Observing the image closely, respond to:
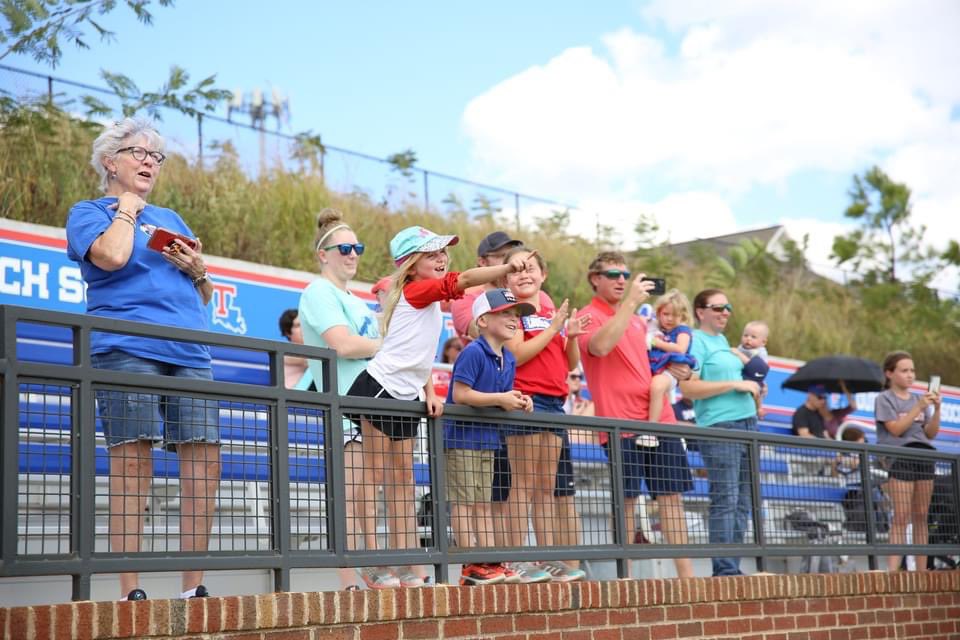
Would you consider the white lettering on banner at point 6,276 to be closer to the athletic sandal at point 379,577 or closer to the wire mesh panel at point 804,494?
the athletic sandal at point 379,577

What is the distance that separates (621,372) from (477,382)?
1566mm

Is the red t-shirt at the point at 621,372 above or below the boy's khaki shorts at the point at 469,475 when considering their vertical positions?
above

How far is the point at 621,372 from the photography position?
24.1 ft

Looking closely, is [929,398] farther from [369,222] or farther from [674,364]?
[369,222]

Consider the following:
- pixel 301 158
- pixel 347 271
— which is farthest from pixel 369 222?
pixel 347 271

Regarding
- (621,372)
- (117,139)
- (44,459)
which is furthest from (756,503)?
(44,459)

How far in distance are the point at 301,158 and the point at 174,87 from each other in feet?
8.24

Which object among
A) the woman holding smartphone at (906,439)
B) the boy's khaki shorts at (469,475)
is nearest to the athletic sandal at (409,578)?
the boy's khaki shorts at (469,475)

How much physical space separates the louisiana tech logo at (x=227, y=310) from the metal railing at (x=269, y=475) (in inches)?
79.0

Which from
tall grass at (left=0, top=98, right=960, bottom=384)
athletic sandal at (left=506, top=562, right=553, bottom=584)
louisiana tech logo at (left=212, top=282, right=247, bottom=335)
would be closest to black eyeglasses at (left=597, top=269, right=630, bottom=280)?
athletic sandal at (left=506, top=562, right=553, bottom=584)

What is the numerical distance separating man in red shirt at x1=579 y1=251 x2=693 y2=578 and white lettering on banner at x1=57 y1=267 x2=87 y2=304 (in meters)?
3.62

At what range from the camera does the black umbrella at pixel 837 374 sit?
12.7 m

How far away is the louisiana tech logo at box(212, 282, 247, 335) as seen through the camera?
9.34m

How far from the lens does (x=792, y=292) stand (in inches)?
942
